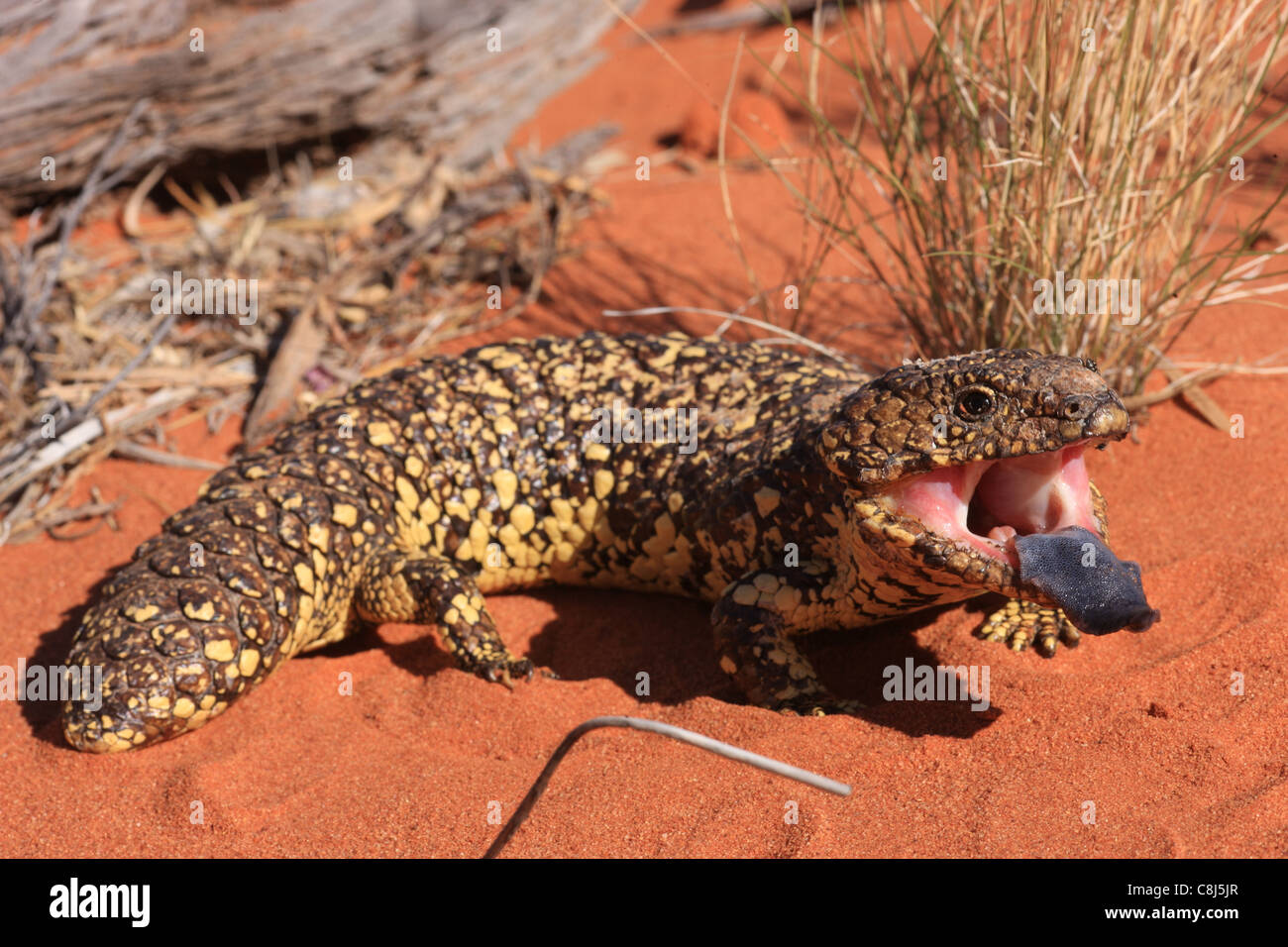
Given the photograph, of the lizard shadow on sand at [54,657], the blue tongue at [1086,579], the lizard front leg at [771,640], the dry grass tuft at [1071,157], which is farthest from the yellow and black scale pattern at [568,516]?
the dry grass tuft at [1071,157]

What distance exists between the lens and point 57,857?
144 inches

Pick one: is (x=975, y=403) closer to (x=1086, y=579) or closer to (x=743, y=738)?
(x=1086, y=579)

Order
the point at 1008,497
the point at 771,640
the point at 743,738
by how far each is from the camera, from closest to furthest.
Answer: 1. the point at 1008,497
2. the point at 743,738
3. the point at 771,640

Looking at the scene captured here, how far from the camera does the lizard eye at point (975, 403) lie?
11.2 ft

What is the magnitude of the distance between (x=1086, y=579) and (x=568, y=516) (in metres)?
2.29

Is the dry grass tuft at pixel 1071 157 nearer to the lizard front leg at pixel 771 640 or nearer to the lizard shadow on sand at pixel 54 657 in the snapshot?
the lizard front leg at pixel 771 640

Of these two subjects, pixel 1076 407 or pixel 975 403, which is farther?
pixel 975 403

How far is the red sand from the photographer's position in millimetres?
3312

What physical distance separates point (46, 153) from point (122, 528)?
3.32 m

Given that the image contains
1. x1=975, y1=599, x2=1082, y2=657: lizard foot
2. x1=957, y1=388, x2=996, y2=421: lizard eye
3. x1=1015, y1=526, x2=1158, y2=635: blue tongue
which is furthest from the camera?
x1=975, y1=599, x2=1082, y2=657: lizard foot

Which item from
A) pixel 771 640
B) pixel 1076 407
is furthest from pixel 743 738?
pixel 1076 407

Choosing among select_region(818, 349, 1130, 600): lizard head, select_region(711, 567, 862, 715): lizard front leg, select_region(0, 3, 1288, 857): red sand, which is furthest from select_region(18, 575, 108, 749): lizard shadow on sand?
select_region(818, 349, 1130, 600): lizard head

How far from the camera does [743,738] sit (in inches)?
148

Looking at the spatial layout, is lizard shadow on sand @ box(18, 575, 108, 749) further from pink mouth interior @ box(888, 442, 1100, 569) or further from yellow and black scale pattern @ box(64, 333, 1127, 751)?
pink mouth interior @ box(888, 442, 1100, 569)
